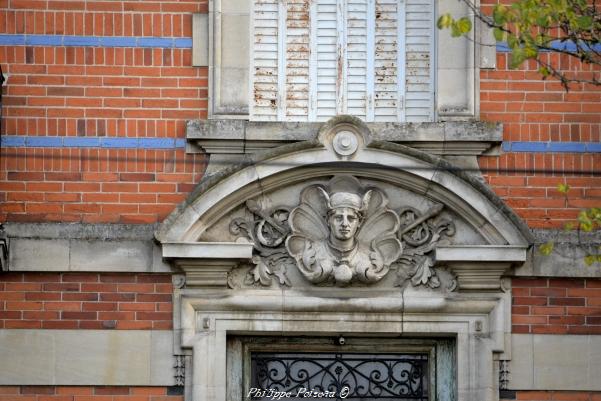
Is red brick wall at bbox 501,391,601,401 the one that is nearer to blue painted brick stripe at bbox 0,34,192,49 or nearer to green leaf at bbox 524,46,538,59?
green leaf at bbox 524,46,538,59

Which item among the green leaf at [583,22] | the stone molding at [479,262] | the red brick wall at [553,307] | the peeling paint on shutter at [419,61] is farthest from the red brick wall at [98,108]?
the green leaf at [583,22]

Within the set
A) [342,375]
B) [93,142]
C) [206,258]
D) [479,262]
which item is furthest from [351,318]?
[93,142]

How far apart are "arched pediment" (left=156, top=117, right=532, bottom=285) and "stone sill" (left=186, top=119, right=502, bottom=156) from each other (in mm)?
172

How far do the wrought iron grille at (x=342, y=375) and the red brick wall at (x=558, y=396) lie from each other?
81cm

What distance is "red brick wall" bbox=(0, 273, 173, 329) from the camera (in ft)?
46.0

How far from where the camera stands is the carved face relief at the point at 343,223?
1388cm

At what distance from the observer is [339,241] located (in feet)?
45.8

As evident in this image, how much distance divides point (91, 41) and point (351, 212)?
2.62 metres

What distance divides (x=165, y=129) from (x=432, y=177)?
2230 mm

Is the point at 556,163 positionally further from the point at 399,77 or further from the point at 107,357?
the point at 107,357

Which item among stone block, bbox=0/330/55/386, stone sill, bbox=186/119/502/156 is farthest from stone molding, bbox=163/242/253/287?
stone block, bbox=0/330/55/386

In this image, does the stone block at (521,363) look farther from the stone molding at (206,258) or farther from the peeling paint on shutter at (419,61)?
the stone molding at (206,258)

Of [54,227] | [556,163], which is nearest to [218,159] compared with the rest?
[54,227]

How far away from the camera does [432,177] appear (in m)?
14.0
